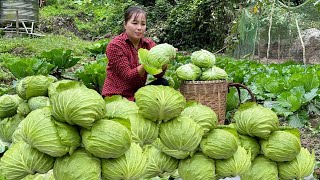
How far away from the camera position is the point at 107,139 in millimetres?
2055

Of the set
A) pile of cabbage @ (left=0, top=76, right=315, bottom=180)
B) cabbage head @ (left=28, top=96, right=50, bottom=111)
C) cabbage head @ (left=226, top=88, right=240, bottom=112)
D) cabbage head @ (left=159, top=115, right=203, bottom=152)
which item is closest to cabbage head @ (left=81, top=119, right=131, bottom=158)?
pile of cabbage @ (left=0, top=76, right=315, bottom=180)

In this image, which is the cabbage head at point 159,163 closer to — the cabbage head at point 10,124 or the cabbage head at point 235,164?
the cabbage head at point 235,164

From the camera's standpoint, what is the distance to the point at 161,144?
2510 mm

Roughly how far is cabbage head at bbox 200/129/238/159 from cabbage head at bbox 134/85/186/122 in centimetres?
24

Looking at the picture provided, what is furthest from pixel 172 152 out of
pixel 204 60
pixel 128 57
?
pixel 204 60

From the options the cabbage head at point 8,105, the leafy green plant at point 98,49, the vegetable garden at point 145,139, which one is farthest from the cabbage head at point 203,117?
the leafy green plant at point 98,49

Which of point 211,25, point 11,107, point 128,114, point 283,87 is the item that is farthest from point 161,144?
point 211,25

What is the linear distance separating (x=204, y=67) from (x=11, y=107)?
2.68m

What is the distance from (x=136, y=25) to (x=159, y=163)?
2459mm

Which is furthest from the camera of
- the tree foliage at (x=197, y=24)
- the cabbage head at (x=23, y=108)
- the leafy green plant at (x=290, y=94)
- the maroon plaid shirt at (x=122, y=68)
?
the tree foliage at (x=197, y=24)

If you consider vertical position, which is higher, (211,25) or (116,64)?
(116,64)

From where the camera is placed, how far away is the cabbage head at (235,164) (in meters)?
2.44

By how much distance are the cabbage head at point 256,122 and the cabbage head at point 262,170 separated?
0.16 meters

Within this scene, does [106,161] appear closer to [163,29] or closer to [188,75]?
[188,75]
